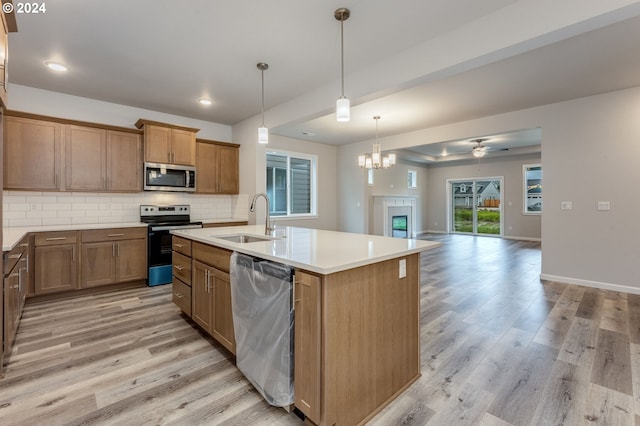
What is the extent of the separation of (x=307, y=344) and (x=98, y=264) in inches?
140

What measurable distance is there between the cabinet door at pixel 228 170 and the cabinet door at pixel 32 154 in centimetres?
209

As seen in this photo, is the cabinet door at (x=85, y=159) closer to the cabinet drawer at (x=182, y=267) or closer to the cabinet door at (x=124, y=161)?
the cabinet door at (x=124, y=161)

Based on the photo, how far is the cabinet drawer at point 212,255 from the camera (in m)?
2.18

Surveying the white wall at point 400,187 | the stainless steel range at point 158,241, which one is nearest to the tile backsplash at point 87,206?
the stainless steel range at point 158,241

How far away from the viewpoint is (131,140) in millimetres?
4242

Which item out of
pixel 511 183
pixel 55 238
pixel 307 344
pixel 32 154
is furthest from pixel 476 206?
pixel 32 154

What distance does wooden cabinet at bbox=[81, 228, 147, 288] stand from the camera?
12.1 ft

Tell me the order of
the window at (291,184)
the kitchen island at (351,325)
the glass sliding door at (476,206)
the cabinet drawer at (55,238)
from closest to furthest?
the kitchen island at (351,325), the cabinet drawer at (55,238), the window at (291,184), the glass sliding door at (476,206)

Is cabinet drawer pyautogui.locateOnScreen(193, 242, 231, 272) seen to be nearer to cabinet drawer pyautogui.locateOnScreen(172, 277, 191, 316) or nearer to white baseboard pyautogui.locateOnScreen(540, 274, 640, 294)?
cabinet drawer pyautogui.locateOnScreen(172, 277, 191, 316)

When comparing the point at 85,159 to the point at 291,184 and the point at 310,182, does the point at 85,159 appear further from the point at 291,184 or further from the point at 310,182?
the point at 310,182

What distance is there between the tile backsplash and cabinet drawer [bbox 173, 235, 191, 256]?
2013 millimetres

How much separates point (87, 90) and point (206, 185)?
1.95 meters

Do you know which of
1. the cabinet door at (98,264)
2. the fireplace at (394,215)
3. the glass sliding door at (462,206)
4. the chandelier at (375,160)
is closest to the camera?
the cabinet door at (98,264)

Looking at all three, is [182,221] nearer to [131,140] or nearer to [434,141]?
[131,140]
